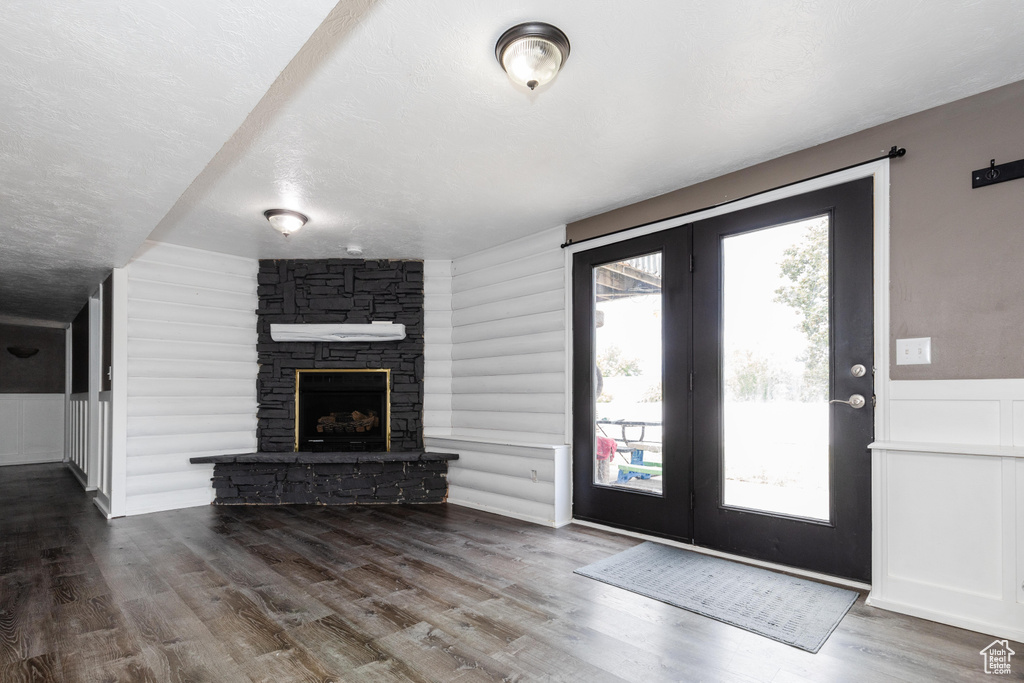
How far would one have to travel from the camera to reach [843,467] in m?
2.92

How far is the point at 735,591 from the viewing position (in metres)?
2.88

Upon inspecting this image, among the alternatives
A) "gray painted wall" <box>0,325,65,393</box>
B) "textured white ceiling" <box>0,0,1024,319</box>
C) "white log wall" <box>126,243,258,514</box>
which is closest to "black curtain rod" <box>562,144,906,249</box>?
"textured white ceiling" <box>0,0,1024,319</box>

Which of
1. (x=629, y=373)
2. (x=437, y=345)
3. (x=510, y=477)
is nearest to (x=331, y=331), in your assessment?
(x=437, y=345)

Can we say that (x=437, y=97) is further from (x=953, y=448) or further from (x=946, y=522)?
(x=946, y=522)

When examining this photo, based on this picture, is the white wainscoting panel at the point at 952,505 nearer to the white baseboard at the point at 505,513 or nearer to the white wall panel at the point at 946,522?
the white wall panel at the point at 946,522

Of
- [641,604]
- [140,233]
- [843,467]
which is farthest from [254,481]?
[843,467]

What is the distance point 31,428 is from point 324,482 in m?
6.74

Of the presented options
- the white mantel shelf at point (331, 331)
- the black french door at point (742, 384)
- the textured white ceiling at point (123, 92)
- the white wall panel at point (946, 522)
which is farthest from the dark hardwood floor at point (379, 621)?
the textured white ceiling at point (123, 92)

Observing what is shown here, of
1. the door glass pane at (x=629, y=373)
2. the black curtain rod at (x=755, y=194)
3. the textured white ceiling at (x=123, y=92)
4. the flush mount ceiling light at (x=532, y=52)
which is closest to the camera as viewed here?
the textured white ceiling at (x=123, y=92)

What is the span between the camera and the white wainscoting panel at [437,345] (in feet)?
18.3

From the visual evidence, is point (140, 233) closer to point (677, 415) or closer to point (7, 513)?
point (7, 513)

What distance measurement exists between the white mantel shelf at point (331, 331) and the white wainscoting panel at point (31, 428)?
618 cm

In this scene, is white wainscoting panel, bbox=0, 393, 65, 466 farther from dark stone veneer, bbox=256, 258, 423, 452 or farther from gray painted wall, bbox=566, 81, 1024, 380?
gray painted wall, bbox=566, 81, 1024, 380

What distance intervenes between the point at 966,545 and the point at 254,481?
17.4 ft
